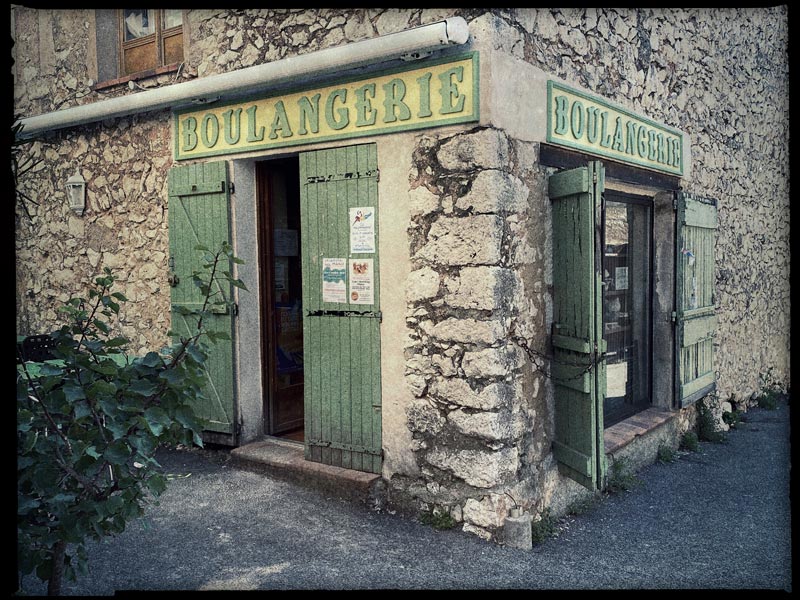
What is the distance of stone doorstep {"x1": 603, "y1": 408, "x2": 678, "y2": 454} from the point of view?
16.6ft

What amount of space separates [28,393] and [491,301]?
7.77ft

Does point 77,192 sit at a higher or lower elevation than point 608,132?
lower

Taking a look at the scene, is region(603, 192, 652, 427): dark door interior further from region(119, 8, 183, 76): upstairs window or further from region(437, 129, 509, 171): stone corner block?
region(119, 8, 183, 76): upstairs window

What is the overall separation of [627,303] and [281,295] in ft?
9.60

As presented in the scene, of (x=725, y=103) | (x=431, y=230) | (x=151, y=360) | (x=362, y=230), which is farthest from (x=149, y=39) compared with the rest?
(x=725, y=103)

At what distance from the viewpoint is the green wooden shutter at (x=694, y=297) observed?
584cm

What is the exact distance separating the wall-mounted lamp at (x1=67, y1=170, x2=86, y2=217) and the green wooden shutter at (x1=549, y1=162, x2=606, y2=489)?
4.13 metres

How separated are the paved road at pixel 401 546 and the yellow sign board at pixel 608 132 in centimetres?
249

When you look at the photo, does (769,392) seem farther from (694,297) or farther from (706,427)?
(694,297)


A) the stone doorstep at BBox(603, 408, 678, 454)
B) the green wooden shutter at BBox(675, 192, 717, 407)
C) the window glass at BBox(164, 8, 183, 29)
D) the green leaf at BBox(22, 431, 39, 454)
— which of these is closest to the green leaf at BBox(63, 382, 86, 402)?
the green leaf at BBox(22, 431, 39, 454)

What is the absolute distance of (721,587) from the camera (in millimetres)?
3586

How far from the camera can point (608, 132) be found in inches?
196

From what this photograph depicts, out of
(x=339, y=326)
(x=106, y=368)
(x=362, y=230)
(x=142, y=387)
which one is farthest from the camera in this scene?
(x=339, y=326)

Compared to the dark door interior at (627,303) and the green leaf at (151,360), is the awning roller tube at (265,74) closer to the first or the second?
the green leaf at (151,360)
